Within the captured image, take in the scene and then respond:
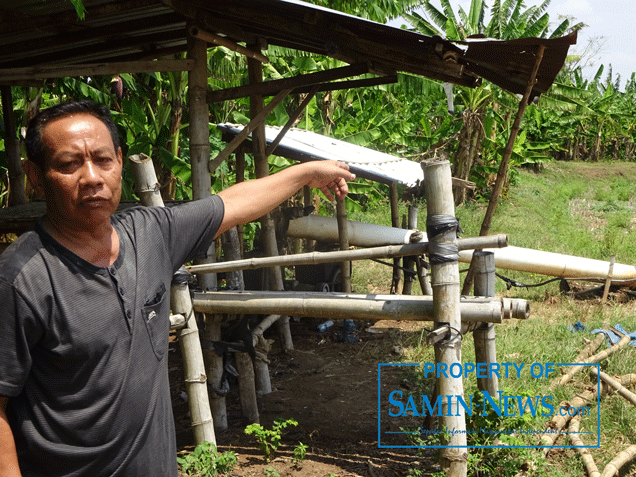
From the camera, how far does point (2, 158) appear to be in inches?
308

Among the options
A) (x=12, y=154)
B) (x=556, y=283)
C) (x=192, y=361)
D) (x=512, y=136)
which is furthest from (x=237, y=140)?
(x=556, y=283)

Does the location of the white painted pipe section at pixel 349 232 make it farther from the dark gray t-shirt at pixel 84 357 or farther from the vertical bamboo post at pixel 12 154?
the dark gray t-shirt at pixel 84 357

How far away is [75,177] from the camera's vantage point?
5.33ft

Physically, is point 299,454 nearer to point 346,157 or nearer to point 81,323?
point 81,323

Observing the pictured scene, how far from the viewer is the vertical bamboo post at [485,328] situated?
380 cm

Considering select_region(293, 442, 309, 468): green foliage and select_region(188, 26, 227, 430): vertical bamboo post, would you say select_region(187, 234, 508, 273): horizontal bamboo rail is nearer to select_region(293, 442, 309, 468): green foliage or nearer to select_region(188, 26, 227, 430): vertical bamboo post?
select_region(188, 26, 227, 430): vertical bamboo post

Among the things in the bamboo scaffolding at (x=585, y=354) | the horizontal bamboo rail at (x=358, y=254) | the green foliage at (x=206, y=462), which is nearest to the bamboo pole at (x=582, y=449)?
the bamboo scaffolding at (x=585, y=354)

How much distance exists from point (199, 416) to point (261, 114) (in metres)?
2.64

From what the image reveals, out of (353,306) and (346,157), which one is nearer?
(353,306)

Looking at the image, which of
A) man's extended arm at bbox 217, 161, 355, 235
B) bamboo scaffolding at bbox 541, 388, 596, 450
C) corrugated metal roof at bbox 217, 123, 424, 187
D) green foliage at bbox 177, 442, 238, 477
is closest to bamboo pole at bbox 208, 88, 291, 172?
corrugated metal roof at bbox 217, 123, 424, 187

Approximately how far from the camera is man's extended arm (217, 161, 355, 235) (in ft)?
6.66

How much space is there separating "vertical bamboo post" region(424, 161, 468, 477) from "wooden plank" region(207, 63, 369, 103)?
6.54 ft

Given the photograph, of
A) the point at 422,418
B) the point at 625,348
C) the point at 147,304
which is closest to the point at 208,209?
the point at 147,304

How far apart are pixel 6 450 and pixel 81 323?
1.24ft
